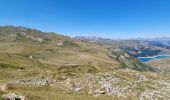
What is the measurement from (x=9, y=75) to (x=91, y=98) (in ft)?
104

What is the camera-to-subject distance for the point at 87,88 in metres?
45.3

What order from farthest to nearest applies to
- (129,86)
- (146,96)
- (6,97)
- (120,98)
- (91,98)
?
(129,86) → (146,96) → (120,98) → (91,98) → (6,97)

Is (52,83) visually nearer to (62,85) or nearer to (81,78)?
(62,85)

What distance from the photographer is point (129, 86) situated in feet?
156

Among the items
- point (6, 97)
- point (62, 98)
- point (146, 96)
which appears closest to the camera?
point (6, 97)

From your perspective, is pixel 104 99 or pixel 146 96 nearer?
pixel 104 99

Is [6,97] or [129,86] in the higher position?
[6,97]

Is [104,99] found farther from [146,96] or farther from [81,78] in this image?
[81,78]

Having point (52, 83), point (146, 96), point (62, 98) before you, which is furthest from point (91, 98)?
point (52, 83)

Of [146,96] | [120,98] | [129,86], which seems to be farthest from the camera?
[129,86]

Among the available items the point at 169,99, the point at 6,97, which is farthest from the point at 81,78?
the point at 6,97

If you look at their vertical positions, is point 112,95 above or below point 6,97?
below

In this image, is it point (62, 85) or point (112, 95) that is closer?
point (112, 95)

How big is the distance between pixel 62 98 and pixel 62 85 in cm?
1443
